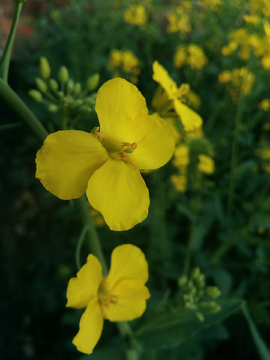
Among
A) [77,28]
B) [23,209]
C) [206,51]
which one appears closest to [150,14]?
[206,51]

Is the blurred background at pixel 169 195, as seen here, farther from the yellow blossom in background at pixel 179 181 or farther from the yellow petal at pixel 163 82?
the yellow petal at pixel 163 82

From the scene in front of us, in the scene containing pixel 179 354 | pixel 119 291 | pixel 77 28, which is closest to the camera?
pixel 119 291

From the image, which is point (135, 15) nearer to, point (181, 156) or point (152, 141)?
point (181, 156)

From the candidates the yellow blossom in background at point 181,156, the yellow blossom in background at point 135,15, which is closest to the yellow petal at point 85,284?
the yellow blossom in background at point 181,156

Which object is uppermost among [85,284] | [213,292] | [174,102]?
[174,102]

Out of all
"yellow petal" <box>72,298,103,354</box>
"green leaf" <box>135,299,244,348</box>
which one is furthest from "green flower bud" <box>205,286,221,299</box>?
"yellow petal" <box>72,298,103,354</box>

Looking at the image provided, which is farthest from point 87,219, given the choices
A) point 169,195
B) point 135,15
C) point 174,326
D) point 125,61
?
point 135,15

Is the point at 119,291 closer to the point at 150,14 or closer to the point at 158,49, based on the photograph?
the point at 158,49

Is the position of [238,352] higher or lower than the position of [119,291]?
lower
